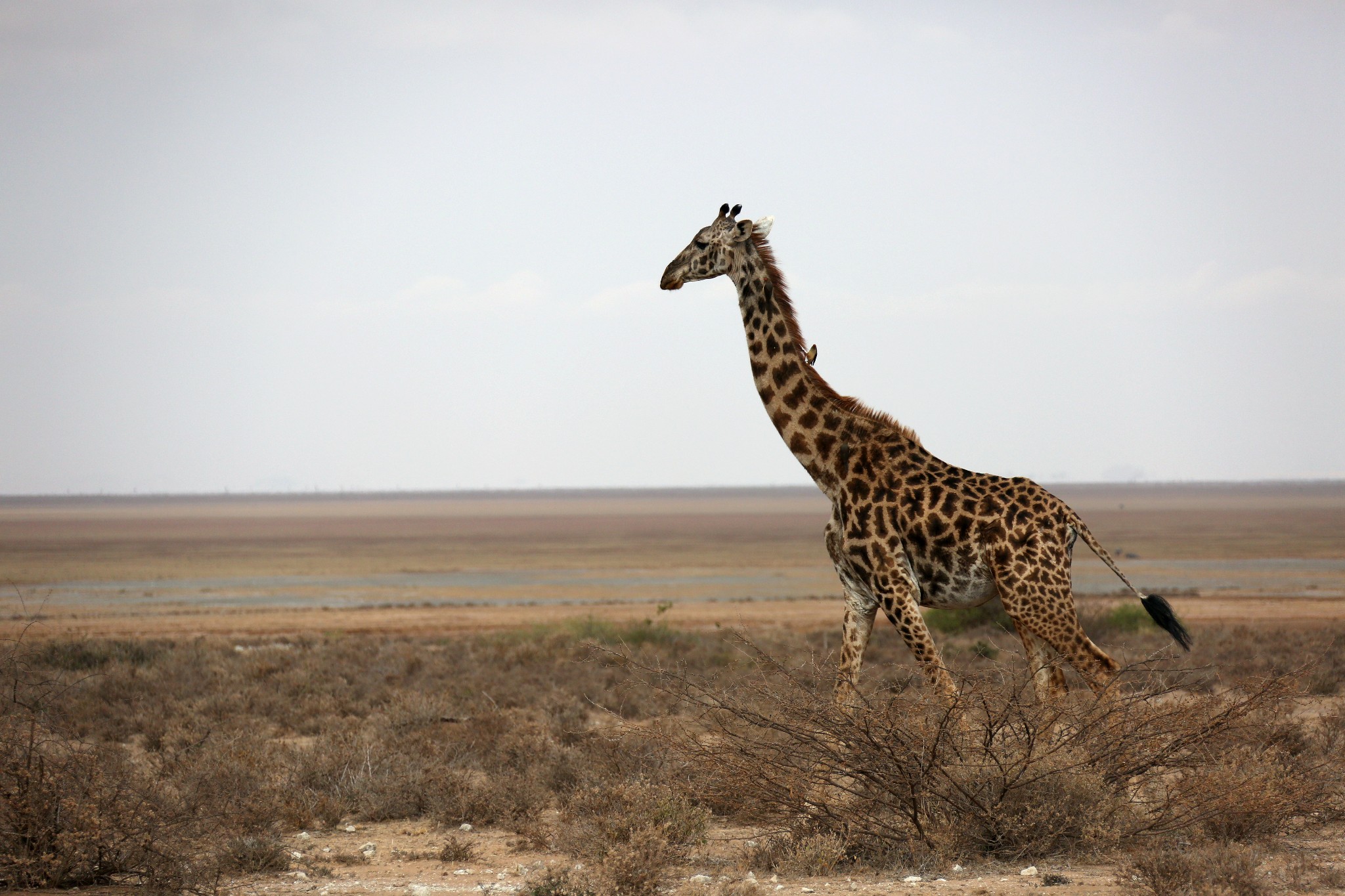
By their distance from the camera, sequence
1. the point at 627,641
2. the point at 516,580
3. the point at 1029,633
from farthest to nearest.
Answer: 1. the point at 516,580
2. the point at 627,641
3. the point at 1029,633

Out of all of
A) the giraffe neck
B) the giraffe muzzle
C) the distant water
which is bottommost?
the distant water

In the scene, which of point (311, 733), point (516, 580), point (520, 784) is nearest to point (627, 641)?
point (311, 733)

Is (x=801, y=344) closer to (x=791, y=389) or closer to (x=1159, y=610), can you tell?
(x=791, y=389)

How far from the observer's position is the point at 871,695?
681cm

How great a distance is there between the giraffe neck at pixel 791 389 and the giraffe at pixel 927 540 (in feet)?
0.03

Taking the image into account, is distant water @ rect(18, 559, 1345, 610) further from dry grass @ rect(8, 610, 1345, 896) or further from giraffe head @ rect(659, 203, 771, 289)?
giraffe head @ rect(659, 203, 771, 289)

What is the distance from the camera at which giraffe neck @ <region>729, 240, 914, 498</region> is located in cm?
798

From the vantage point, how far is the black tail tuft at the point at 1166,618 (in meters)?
7.36

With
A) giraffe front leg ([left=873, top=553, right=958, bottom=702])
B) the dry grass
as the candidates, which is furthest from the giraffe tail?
giraffe front leg ([left=873, top=553, right=958, bottom=702])

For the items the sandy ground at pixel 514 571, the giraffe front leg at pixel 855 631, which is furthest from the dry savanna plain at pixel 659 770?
the sandy ground at pixel 514 571

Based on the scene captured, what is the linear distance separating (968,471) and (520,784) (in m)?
4.20

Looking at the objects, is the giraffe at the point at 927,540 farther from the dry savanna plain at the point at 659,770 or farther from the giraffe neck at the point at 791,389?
the dry savanna plain at the point at 659,770

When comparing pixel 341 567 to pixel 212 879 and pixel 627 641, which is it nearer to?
pixel 627 641

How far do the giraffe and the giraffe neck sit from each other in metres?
0.01
